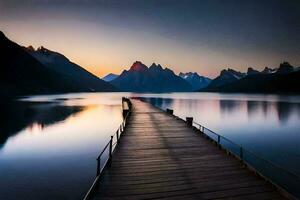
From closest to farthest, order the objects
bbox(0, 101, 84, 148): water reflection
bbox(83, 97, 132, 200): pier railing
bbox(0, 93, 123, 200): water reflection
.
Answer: bbox(83, 97, 132, 200): pier railing, bbox(0, 93, 123, 200): water reflection, bbox(0, 101, 84, 148): water reflection

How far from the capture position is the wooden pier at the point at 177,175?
8820 mm

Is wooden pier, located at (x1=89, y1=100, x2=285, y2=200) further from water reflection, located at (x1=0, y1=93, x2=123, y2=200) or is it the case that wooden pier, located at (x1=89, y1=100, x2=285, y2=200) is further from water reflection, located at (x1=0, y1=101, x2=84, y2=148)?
water reflection, located at (x1=0, y1=101, x2=84, y2=148)

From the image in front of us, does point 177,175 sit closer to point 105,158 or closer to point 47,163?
point 105,158

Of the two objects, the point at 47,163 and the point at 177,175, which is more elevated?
the point at 177,175

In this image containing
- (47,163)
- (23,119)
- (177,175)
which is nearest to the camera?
(177,175)

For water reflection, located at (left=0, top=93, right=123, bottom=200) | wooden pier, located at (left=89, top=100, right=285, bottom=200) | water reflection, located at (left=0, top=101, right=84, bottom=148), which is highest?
wooden pier, located at (left=89, top=100, right=285, bottom=200)

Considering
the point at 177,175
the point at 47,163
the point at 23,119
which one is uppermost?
the point at 177,175

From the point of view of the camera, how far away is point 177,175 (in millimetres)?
10617

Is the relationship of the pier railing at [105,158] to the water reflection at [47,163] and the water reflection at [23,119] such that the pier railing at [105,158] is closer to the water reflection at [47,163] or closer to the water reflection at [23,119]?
the water reflection at [47,163]

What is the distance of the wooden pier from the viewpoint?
8.82 m

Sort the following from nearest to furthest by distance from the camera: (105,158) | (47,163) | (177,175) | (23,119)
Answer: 1. (177,175)
2. (47,163)
3. (105,158)
4. (23,119)

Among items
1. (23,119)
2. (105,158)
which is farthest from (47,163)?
(23,119)

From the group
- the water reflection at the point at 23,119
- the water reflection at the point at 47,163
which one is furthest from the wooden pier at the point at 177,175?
the water reflection at the point at 23,119

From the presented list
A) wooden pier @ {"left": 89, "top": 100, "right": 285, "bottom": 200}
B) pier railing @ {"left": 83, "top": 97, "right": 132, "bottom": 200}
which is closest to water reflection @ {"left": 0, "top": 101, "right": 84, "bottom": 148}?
pier railing @ {"left": 83, "top": 97, "right": 132, "bottom": 200}
